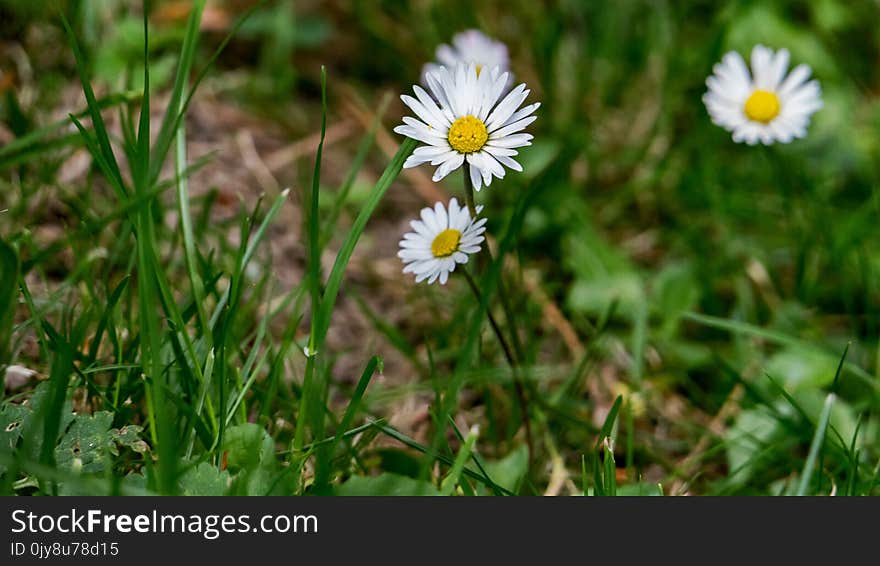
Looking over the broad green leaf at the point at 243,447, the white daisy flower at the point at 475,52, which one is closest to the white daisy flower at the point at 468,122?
the broad green leaf at the point at 243,447

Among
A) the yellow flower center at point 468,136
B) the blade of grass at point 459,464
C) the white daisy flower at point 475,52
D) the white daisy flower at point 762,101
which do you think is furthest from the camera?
the white daisy flower at point 475,52

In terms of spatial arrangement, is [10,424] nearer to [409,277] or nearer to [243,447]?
[243,447]

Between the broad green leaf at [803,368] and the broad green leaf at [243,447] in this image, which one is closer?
the broad green leaf at [243,447]

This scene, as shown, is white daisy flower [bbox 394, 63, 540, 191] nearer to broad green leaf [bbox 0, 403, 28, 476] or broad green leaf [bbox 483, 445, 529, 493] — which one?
broad green leaf [bbox 483, 445, 529, 493]

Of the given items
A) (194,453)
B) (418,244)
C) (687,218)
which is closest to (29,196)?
(194,453)

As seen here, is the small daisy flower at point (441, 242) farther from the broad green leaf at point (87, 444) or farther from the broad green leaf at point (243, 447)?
the broad green leaf at point (87, 444)

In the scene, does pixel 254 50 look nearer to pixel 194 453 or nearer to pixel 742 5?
pixel 742 5

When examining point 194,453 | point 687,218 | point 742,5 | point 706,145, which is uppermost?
point 742,5
